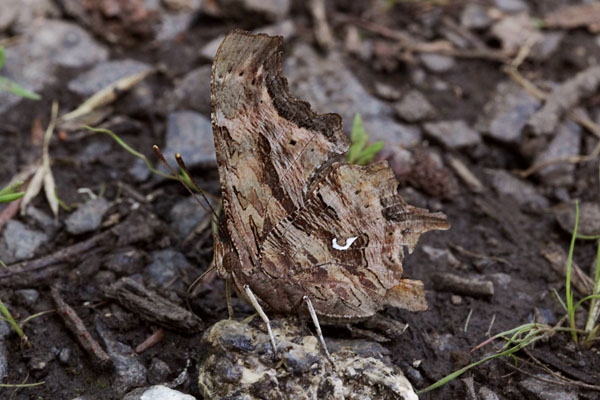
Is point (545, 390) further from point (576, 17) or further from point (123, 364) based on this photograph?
point (576, 17)

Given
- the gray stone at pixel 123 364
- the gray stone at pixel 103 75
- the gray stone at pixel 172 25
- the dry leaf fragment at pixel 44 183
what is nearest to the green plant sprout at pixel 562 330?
the gray stone at pixel 123 364

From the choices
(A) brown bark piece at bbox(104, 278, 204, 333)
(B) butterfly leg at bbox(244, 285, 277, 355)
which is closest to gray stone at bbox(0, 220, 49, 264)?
(A) brown bark piece at bbox(104, 278, 204, 333)

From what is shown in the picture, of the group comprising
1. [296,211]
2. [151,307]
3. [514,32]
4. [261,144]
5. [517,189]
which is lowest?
[151,307]

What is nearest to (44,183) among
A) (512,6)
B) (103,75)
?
(103,75)

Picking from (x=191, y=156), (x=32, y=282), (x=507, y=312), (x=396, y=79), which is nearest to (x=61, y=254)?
(x=32, y=282)

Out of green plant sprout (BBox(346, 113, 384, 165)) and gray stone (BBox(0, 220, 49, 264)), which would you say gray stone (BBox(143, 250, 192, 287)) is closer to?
gray stone (BBox(0, 220, 49, 264))

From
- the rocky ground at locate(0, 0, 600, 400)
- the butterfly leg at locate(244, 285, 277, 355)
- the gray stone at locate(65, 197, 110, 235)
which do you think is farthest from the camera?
the gray stone at locate(65, 197, 110, 235)
